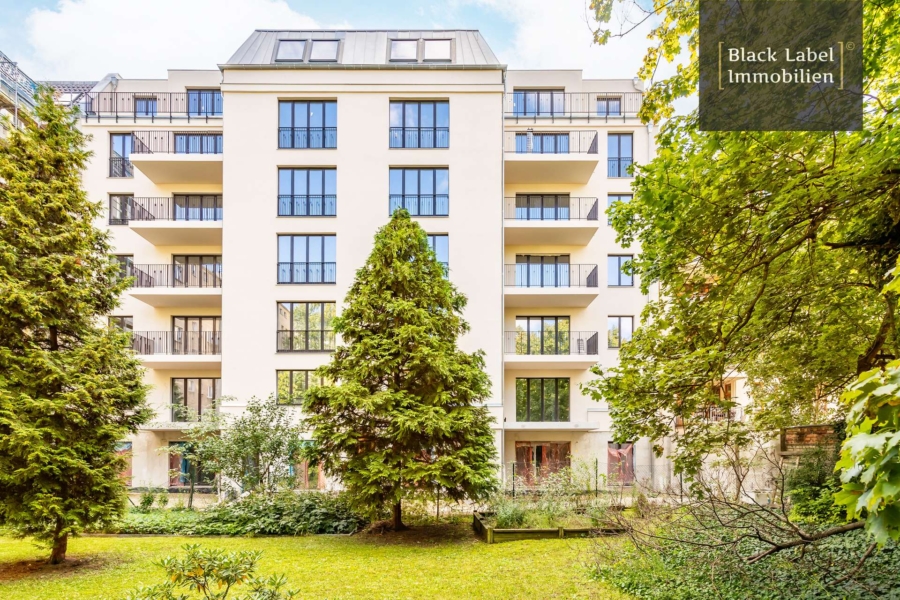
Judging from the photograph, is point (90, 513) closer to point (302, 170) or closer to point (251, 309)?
point (251, 309)

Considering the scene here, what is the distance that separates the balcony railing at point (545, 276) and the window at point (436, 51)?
883 centimetres

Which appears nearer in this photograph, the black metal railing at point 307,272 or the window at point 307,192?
the black metal railing at point 307,272

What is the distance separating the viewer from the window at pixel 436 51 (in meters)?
22.0

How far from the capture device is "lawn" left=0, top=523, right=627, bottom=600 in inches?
339

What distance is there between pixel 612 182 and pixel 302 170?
12.9 meters

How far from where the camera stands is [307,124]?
21.2 m

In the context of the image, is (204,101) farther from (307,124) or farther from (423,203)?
(423,203)

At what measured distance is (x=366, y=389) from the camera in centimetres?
1305

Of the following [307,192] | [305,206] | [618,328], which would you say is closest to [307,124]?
[307,192]

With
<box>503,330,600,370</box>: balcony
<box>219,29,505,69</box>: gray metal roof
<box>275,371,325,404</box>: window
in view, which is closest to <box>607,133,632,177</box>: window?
<box>219,29,505,69</box>: gray metal roof

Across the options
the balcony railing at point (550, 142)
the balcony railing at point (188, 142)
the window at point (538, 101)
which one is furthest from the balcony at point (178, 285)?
the window at point (538, 101)

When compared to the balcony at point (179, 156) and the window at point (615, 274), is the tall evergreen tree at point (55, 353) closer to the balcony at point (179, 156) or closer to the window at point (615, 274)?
the balcony at point (179, 156)

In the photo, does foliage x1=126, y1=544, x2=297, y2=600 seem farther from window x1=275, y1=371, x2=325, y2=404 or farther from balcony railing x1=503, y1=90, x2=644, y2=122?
balcony railing x1=503, y1=90, x2=644, y2=122

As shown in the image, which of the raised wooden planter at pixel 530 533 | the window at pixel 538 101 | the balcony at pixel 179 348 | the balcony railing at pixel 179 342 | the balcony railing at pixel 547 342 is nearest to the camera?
the raised wooden planter at pixel 530 533
